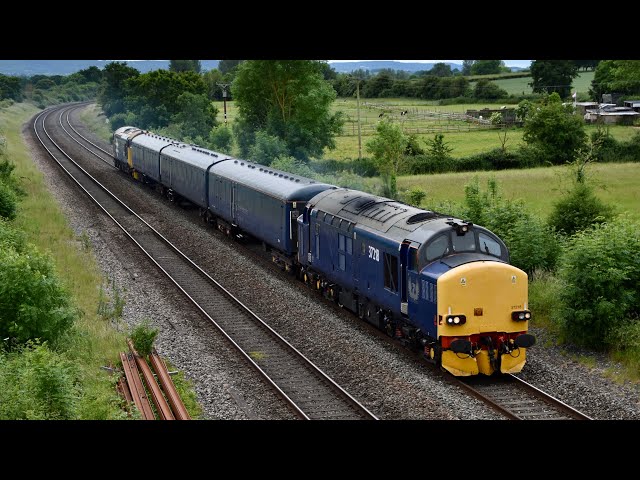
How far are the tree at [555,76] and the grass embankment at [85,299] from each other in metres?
30.0

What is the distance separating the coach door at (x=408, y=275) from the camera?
15930 mm

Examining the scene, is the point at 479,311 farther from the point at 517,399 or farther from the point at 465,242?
the point at 517,399

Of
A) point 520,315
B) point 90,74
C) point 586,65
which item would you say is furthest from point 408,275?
point 90,74

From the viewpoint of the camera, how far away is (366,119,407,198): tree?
43.5 m

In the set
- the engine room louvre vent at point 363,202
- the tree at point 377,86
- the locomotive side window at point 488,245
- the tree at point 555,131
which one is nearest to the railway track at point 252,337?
the engine room louvre vent at point 363,202

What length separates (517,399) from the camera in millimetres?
14523

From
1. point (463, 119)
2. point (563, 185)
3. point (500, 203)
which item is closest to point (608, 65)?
point (563, 185)

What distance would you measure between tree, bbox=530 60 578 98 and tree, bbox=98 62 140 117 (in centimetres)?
3926

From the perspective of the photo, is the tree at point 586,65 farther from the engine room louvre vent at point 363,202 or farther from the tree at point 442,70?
the tree at point 442,70

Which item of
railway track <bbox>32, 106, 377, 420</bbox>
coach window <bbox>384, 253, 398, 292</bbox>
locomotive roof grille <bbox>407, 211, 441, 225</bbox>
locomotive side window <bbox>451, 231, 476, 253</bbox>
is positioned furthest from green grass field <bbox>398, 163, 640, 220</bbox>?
locomotive side window <bbox>451, 231, 476, 253</bbox>

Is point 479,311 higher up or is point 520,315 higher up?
point 479,311

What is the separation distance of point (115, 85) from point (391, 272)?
67178 millimetres

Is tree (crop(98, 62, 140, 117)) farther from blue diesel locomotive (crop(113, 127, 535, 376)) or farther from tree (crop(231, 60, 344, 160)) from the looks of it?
blue diesel locomotive (crop(113, 127, 535, 376))

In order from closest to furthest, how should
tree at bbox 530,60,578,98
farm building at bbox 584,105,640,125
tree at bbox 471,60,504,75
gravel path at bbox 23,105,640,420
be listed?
gravel path at bbox 23,105,640,420 < farm building at bbox 584,105,640,125 < tree at bbox 530,60,578,98 < tree at bbox 471,60,504,75
